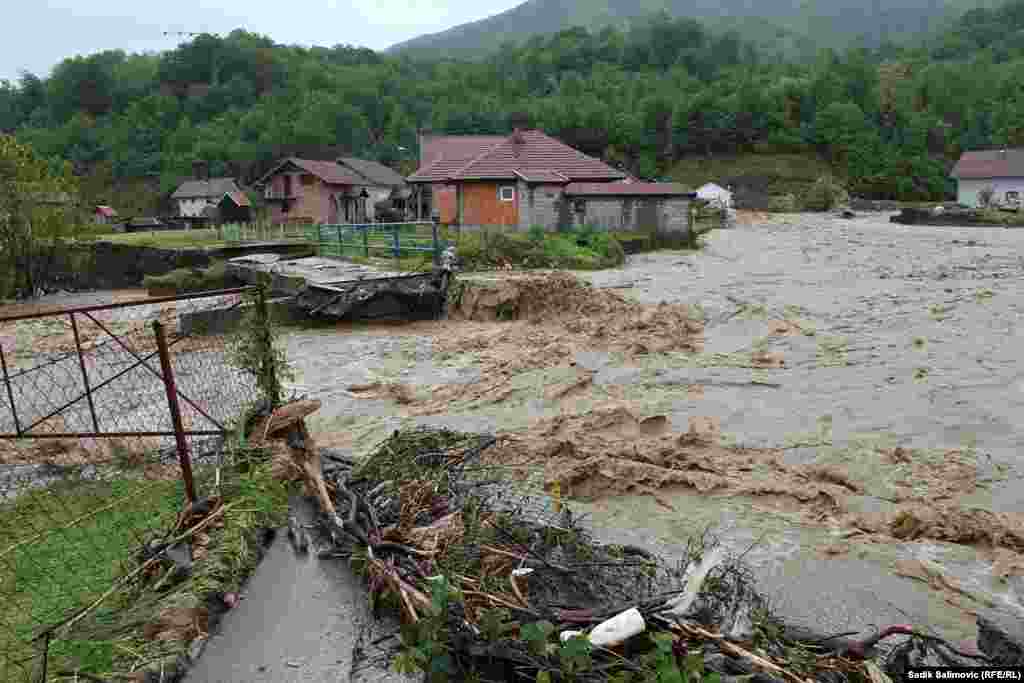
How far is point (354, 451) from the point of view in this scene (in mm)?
8766

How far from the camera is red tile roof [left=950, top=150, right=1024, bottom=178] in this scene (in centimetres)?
5944

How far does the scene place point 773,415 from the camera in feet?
31.2

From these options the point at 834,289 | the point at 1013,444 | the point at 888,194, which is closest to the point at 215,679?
the point at 1013,444

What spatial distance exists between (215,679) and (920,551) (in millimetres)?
5118

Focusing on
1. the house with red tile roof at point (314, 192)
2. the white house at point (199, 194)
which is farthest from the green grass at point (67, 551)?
the white house at point (199, 194)

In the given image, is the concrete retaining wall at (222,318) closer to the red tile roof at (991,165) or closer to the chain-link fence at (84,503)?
the chain-link fence at (84,503)

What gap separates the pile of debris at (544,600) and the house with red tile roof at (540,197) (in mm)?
24465

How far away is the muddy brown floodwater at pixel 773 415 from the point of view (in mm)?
5789

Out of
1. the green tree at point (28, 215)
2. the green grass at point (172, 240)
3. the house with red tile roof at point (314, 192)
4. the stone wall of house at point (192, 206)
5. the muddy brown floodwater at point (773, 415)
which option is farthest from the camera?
the stone wall of house at point (192, 206)

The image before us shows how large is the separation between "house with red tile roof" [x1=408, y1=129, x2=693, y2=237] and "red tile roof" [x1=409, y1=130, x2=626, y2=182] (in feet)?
0.14

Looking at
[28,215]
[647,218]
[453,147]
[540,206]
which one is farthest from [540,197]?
[28,215]

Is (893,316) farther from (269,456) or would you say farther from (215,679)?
(215,679)

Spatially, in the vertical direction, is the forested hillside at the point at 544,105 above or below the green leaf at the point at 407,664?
above

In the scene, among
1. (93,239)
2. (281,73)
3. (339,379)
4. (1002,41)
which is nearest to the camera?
(339,379)
